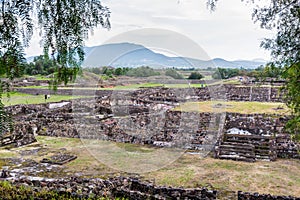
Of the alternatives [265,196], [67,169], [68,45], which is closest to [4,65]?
[68,45]

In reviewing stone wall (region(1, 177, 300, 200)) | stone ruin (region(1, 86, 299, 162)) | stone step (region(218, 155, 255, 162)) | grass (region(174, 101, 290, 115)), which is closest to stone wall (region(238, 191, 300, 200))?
stone wall (region(1, 177, 300, 200))

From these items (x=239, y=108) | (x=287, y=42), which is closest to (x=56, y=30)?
(x=287, y=42)

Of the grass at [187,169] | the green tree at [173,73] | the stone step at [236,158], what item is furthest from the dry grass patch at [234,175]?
the green tree at [173,73]

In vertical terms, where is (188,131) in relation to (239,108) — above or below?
below

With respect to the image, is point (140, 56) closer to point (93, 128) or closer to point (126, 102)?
point (93, 128)

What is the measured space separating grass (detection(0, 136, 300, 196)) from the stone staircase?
1.49ft

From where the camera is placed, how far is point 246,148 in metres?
13.9

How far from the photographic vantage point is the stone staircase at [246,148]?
13.0m

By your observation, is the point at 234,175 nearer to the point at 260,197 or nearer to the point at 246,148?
the point at 260,197

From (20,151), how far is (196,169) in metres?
8.35

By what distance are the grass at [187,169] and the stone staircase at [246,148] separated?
0.45m

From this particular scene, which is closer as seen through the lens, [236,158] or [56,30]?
[56,30]

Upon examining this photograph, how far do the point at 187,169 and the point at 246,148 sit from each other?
397cm

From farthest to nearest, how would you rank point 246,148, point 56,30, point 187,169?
point 246,148
point 187,169
point 56,30
